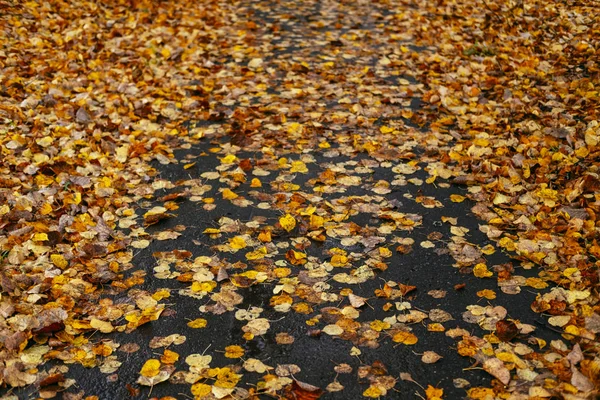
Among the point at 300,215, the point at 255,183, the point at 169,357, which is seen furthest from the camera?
the point at 255,183

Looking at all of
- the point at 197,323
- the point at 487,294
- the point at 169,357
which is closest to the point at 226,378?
the point at 169,357

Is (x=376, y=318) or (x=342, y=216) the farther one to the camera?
(x=342, y=216)

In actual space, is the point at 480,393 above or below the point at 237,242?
above

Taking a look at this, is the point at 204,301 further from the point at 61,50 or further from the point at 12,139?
the point at 61,50

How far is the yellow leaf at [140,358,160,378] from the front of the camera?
9.51 ft

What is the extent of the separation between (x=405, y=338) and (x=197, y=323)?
1098 millimetres

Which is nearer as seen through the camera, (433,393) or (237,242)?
(433,393)

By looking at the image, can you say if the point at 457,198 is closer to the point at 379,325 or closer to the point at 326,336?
the point at 379,325

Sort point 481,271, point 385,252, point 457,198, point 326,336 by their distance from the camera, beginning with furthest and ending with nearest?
point 457,198
point 385,252
point 481,271
point 326,336

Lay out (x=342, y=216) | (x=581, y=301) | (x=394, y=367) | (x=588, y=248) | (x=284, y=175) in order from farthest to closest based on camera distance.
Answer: (x=284, y=175) < (x=342, y=216) < (x=588, y=248) < (x=581, y=301) < (x=394, y=367)

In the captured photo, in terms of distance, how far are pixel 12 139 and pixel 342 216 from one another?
9.33 feet

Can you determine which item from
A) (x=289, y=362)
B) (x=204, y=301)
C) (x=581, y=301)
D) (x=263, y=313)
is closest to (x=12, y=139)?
(x=204, y=301)

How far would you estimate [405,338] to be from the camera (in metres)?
3.09

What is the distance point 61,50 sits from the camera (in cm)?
690
